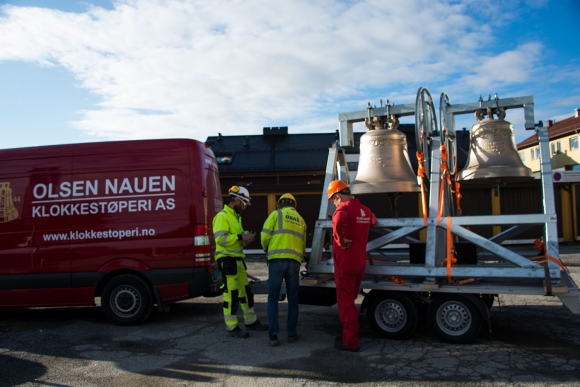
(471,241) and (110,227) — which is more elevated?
(110,227)

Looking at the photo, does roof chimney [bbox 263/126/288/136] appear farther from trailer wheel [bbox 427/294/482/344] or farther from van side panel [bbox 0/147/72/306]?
trailer wheel [bbox 427/294/482/344]

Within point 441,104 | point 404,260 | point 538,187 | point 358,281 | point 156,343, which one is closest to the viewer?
point 358,281

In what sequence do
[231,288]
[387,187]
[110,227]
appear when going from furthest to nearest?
[110,227] → [231,288] → [387,187]

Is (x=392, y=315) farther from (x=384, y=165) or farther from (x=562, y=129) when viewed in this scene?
(x=562, y=129)

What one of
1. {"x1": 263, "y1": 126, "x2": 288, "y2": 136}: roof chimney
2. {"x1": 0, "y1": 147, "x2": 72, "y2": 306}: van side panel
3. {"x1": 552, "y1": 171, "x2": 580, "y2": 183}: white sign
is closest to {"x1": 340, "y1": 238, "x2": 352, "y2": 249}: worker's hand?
{"x1": 0, "y1": 147, "x2": 72, "y2": 306}: van side panel

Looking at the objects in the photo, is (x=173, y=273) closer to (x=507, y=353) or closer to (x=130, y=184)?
(x=130, y=184)

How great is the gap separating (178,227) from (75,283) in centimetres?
173

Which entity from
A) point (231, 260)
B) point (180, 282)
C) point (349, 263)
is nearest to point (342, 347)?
point (349, 263)

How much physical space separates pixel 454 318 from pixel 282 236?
2.23 metres

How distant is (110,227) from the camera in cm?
727

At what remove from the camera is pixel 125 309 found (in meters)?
7.26

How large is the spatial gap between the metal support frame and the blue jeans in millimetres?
365

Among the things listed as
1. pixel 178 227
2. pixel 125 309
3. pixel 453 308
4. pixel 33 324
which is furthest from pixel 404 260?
pixel 33 324

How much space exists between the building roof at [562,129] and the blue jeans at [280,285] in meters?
38.1
